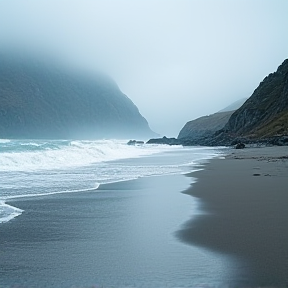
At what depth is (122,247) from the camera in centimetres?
598

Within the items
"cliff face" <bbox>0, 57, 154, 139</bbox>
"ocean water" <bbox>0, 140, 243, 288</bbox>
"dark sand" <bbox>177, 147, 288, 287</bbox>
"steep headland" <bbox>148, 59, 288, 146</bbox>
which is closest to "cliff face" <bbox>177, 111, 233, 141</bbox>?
"cliff face" <bbox>0, 57, 154, 139</bbox>

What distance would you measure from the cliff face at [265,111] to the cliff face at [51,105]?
6988 cm

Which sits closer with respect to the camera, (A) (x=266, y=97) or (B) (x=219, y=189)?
(B) (x=219, y=189)

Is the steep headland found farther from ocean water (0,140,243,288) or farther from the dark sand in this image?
ocean water (0,140,243,288)

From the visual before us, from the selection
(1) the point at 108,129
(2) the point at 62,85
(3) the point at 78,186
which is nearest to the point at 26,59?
(2) the point at 62,85

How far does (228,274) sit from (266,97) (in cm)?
9961

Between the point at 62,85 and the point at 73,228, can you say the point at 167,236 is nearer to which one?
the point at 73,228

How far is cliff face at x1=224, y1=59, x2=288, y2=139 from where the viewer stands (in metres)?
76.9

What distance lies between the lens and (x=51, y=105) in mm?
159250

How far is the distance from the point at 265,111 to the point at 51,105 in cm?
9418

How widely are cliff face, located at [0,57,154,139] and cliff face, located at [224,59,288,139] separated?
69877 millimetres

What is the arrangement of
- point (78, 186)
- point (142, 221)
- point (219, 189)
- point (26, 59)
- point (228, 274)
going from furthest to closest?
point (26, 59)
point (78, 186)
point (219, 189)
point (142, 221)
point (228, 274)

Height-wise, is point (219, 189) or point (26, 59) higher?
point (26, 59)

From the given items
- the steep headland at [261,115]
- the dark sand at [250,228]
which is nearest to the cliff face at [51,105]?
the steep headland at [261,115]
